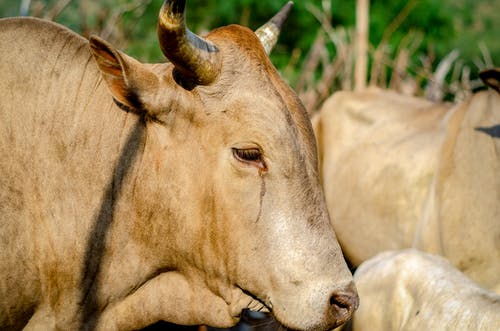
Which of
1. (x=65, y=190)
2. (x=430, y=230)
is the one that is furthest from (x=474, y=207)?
(x=65, y=190)

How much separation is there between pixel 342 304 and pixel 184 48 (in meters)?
1.22

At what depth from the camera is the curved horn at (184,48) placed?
3203 mm

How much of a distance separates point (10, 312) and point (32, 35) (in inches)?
49.8

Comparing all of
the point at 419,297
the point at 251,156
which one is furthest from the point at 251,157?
the point at 419,297

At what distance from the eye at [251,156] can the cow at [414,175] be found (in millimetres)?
2731

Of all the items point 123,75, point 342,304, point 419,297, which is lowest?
point 419,297

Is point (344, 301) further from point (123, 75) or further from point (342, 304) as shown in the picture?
point (123, 75)

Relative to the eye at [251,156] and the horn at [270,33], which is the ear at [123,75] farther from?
the horn at [270,33]

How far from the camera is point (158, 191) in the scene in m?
3.59

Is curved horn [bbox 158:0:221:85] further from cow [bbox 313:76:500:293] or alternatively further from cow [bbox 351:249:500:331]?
cow [bbox 313:76:500:293]

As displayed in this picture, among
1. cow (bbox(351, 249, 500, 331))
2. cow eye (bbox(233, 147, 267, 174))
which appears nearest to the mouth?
cow eye (bbox(233, 147, 267, 174))

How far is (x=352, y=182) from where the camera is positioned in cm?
744

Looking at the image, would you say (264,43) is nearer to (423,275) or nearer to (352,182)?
(423,275)

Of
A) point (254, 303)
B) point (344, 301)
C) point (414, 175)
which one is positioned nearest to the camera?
point (344, 301)
